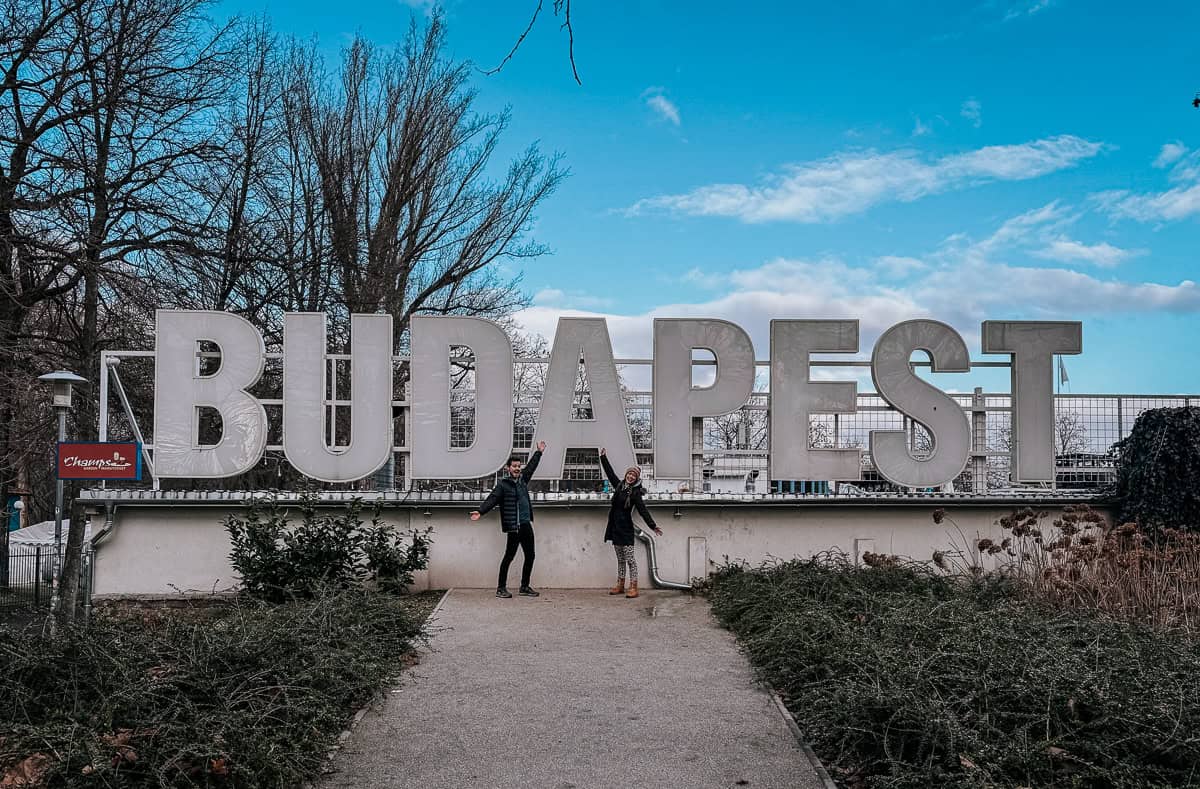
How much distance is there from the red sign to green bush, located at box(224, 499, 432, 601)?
1.40 m

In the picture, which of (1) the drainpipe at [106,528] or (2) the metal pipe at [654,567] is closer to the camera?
(1) the drainpipe at [106,528]

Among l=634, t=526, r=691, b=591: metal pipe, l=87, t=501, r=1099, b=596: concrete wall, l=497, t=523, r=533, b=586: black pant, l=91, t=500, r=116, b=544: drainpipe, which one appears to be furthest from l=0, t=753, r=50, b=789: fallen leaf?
l=634, t=526, r=691, b=591: metal pipe

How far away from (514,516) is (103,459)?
17.0 ft

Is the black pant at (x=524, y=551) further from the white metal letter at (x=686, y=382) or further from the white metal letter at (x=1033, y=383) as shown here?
the white metal letter at (x=1033, y=383)

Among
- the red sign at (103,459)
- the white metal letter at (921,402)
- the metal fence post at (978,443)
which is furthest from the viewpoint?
the metal fence post at (978,443)

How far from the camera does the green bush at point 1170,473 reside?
13555 mm

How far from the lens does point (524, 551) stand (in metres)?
13.1

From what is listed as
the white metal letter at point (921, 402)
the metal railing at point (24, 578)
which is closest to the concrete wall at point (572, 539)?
the white metal letter at point (921, 402)

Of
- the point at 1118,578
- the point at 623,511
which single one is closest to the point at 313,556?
the point at 623,511

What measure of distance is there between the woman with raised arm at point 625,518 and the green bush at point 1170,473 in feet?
23.3

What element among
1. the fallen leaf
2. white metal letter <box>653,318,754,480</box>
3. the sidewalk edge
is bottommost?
the sidewalk edge

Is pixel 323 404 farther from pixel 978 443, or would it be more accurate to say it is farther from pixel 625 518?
pixel 978 443

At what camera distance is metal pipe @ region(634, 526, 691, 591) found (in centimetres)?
1380

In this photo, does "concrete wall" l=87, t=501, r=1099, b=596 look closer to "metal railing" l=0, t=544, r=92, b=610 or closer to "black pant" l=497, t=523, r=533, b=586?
"black pant" l=497, t=523, r=533, b=586
